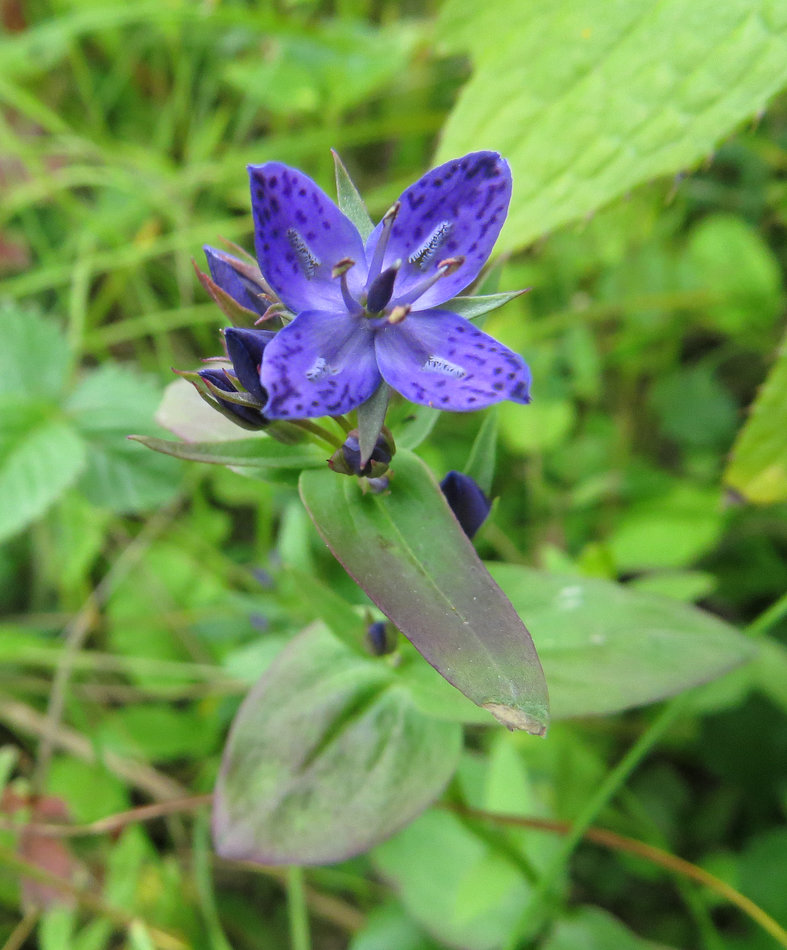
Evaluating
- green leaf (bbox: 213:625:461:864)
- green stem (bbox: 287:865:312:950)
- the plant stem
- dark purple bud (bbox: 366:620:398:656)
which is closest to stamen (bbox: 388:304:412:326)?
dark purple bud (bbox: 366:620:398:656)

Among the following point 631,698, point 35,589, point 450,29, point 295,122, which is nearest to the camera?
point 631,698

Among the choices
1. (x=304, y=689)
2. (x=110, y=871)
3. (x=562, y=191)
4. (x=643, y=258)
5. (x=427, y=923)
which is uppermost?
(x=562, y=191)

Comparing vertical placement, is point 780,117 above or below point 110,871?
above

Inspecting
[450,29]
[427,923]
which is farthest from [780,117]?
[427,923]

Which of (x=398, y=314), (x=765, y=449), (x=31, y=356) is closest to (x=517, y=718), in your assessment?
(x=398, y=314)

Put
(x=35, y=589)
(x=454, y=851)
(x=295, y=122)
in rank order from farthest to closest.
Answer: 1. (x=295, y=122)
2. (x=35, y=589)
3. (x=454, y=851)

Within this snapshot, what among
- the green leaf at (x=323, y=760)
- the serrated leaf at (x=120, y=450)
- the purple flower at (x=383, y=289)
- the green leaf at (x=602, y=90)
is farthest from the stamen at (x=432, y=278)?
the serrated leaf at (x=120, y=450)

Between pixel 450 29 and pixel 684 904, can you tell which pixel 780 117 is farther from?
pixel 684 904

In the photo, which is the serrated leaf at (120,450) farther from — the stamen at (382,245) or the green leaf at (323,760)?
the stamen at (382,245)
